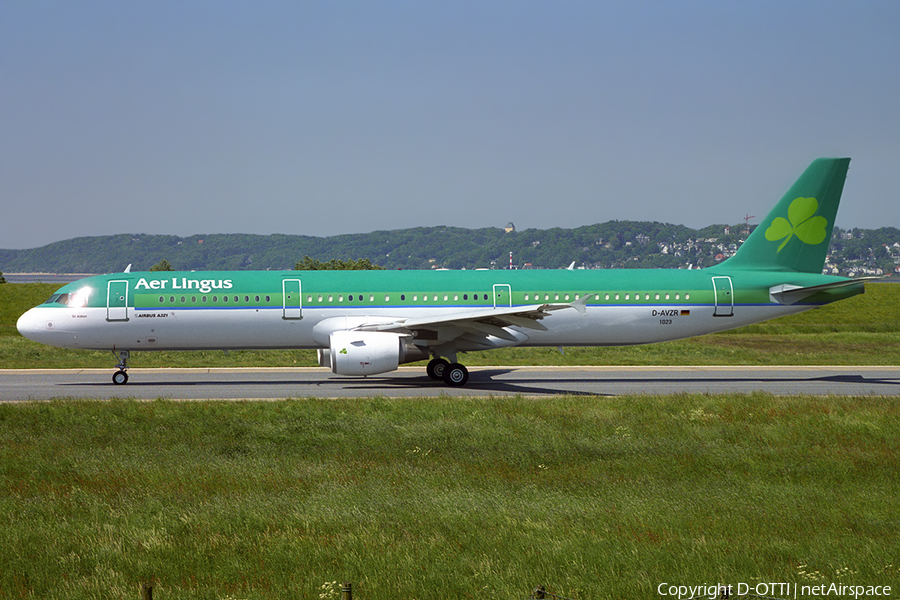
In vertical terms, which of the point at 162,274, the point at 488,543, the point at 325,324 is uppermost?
the point at 162,274

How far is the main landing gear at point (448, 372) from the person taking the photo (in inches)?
1094

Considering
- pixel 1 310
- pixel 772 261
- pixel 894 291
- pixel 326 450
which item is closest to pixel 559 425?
pixel 326 450

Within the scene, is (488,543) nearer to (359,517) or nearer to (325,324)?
(359,517)

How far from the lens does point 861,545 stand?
10.2 m

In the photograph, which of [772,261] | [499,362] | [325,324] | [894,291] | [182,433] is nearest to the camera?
[182,433]

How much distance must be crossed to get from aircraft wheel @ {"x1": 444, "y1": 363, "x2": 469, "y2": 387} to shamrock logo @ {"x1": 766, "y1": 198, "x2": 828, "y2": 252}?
12994mm

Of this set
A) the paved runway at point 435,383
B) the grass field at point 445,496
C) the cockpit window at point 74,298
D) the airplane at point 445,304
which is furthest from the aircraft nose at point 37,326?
the grass field at point 445,496

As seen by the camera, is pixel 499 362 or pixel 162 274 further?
pixel 499 362

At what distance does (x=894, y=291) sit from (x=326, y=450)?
79.5 meters

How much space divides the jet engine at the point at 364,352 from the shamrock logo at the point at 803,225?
50.3ft

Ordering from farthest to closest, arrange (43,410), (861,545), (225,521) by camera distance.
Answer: (43,410) → (225,521) → (861,545)

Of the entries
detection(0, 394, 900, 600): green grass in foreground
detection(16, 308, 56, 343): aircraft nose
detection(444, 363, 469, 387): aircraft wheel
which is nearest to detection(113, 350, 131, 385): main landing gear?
detection(16, 308, 56, 343): aircraft nose

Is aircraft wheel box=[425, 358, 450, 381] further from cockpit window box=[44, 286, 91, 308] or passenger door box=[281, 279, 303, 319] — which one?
cockpit window box=[44, 286, 91, 308]

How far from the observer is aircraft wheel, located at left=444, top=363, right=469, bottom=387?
27.8m
